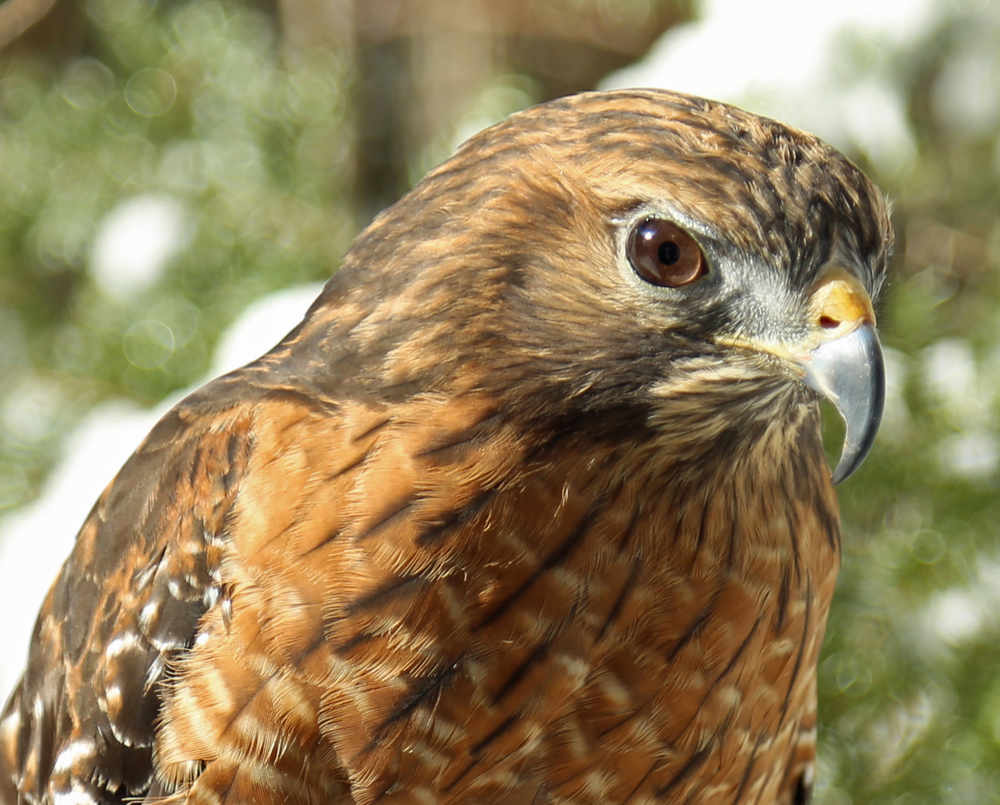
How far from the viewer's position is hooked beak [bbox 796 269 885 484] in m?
1.37

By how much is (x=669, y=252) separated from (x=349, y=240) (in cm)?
193

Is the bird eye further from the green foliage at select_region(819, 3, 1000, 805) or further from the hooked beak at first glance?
the green foliage at select_region(819, 3, 1000, 805)

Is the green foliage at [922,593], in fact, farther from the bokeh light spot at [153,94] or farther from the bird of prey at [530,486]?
the bokeh light spot at [153,94]

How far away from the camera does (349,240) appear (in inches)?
127

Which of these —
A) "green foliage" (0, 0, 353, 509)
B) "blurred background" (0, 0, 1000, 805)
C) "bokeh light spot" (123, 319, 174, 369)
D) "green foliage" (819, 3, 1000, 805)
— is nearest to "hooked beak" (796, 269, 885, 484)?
"blurred background" (0, 0, 1000, 805)

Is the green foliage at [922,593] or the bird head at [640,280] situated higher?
the bird head at [640,280]

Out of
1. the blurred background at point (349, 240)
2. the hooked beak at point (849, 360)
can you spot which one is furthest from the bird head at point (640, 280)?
the blurred background at point (349, 240)

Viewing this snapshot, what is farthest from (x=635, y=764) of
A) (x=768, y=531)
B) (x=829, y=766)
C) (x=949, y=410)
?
(x=949, y=410)

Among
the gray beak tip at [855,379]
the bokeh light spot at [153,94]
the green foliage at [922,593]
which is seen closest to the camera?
the gray beak tip at [855,379]

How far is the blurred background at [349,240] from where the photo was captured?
2457 mm

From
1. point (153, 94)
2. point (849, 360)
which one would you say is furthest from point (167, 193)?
point (849, 360)

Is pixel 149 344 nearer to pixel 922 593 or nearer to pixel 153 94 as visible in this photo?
pixel 153 94

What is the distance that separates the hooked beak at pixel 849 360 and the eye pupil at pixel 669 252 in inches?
7.0

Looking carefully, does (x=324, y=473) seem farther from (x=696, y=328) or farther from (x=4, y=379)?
(x=4, y=379)
